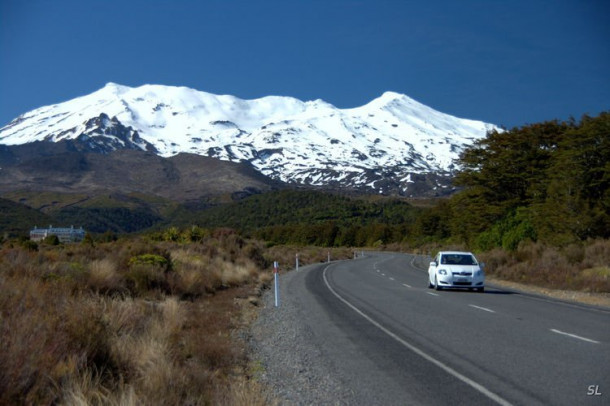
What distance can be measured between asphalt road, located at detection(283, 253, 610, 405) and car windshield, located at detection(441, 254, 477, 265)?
198 inches

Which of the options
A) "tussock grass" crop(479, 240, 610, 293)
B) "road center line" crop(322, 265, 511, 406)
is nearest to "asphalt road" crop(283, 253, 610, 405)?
"road center line" crop(322, 265, 511, 406)

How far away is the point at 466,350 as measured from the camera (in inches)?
374

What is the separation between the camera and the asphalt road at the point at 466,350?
6.83m

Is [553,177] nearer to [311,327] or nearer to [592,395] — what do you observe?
[311,327]

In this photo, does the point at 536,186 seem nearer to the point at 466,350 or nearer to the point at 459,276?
the point at 459,276

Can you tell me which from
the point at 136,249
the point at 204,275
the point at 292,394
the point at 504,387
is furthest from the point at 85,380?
the point at 136,249

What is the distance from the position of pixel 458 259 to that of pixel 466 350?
13707mm

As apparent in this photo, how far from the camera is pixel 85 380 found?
5.76m

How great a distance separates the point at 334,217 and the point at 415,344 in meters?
129

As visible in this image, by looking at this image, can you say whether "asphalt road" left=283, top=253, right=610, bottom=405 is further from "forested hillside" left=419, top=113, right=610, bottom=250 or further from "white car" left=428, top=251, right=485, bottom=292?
"forested hillside" left=419, top=113, right=610, bottom=250

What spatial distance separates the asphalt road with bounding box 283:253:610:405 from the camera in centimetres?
683

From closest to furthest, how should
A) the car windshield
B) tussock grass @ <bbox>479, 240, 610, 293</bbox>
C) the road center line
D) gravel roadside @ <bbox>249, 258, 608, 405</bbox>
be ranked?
the road center line, gravel roadside @ <bbox>249, 258, 608, 405</bbox>, tussock grass @ <bbox>479, 240, 610, 293</bbox>, the car windshield

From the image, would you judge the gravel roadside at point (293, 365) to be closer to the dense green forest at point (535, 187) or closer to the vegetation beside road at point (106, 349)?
the vegetation beside road at point (106, 349)

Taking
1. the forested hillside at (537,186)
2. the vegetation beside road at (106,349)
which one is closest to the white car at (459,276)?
the vegetation beside road at (106,349)
